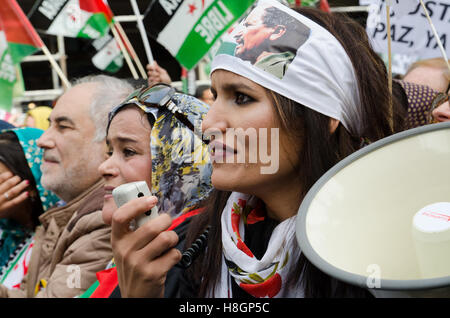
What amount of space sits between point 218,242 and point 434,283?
99 cm

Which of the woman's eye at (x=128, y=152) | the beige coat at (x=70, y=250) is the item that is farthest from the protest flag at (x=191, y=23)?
the woman's eye at (x=128, y=152)

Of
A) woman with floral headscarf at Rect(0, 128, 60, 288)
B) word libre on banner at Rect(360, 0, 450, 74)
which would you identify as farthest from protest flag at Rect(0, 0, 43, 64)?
word libre on banner at Rect(360, 0, 450, 74)

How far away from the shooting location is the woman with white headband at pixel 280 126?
1.44 metres

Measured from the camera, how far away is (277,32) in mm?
1508

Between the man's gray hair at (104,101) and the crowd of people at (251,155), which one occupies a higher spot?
the crowd of people at (251,155)

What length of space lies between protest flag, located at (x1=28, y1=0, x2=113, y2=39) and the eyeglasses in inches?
93.0

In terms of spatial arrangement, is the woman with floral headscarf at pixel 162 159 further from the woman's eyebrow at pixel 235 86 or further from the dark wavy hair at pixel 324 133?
the woman's eyebrow at pixel 235 86

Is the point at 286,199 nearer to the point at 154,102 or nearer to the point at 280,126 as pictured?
the point at 280,126

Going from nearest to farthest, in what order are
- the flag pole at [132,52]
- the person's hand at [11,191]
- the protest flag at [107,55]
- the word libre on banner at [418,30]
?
the word libre on banner at [418,30] → the person's hand at [11,191] → the flag pole at [132,52] → the protest flag at [107,55]

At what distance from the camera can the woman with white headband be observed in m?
1.44

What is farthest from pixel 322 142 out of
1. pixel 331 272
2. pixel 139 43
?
pixel 139 43

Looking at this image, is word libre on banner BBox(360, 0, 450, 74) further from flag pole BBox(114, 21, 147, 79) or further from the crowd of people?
flag pole BBox(114, 21, 147, 79)

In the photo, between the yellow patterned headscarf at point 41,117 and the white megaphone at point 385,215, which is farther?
the yellow patterned headscarf at point 41,117

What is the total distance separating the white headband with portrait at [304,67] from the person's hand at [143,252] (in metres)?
0.47
